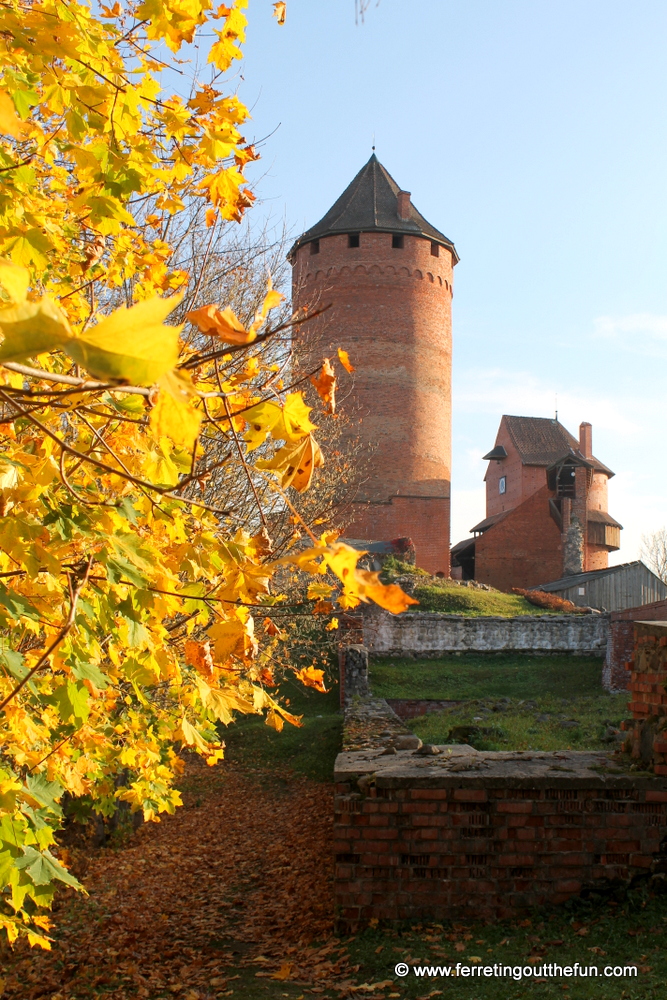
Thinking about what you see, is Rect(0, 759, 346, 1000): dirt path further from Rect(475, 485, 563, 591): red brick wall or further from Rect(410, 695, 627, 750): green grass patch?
Rect(475, 485, 563, 591): red brick wall

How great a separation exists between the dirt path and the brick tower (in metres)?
19.5

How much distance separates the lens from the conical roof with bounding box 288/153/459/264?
2991cm

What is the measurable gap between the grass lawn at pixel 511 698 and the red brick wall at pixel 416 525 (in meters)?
9.66

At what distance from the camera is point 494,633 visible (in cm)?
2044

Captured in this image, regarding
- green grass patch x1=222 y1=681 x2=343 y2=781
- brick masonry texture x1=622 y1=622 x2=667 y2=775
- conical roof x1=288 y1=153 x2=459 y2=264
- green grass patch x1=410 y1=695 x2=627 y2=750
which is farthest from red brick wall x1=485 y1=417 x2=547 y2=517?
brick masonry texture x1=622 y1=622 x2=667 y2=775

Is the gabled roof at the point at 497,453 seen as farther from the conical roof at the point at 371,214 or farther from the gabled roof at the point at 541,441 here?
the conical roof at the point at 371,214

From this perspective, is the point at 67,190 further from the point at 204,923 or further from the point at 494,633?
the point at 494,633

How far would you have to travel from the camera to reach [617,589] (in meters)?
29.5

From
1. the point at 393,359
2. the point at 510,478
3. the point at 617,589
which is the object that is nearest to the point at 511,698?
the point at 617,589

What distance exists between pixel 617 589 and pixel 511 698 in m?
15.9

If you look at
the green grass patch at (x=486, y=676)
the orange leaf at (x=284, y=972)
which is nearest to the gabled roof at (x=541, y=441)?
the green grass patch at (x=486, y=676)

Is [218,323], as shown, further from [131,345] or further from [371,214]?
[371,214]

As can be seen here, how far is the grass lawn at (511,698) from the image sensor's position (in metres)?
8.10

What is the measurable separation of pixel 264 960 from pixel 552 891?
173 cm
